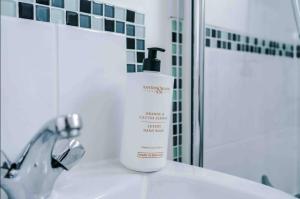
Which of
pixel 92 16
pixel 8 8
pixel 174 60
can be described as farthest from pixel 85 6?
pixel 174 60

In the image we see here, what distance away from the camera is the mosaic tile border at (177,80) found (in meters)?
0.64

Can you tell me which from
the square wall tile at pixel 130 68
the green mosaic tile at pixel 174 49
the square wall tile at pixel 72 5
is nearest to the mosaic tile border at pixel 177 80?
the green mosaic tile at pixel 174 49

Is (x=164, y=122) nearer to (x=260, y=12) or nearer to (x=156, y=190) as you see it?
(x=156, y=190)

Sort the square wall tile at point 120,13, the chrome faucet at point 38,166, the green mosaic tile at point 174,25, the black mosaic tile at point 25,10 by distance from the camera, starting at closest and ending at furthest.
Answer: the chrome faucet at point 38,166
the black mosaic tile at point 25,10
the square wall tile at point 120,13
the green mosaic tile at point 174,25

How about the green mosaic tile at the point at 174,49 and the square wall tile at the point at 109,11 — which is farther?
the green mosaic tile at the point at 174,49

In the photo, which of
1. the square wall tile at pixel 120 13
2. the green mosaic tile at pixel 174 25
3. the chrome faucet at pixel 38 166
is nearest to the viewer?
the chrome faucet at pixel 38 166

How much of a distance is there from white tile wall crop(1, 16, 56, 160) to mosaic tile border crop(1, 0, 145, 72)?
2cm

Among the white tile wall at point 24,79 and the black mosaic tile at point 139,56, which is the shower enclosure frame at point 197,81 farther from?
the white tile wall at point 24,79

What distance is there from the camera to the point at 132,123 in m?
0.49

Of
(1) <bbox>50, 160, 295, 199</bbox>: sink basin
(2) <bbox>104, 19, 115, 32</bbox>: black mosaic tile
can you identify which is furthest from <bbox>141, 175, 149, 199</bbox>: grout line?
(2) <bbox>104, 19, 115, 32</bbox>: black mosaic tile

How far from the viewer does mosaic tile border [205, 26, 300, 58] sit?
717 mm

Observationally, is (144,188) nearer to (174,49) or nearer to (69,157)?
(69,157)

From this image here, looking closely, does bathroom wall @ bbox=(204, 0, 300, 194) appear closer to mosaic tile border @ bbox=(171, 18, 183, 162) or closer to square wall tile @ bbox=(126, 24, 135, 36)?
mosaic tile border @ bbox=(171, 18, 183, 162)

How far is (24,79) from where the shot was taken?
1.40 ft
